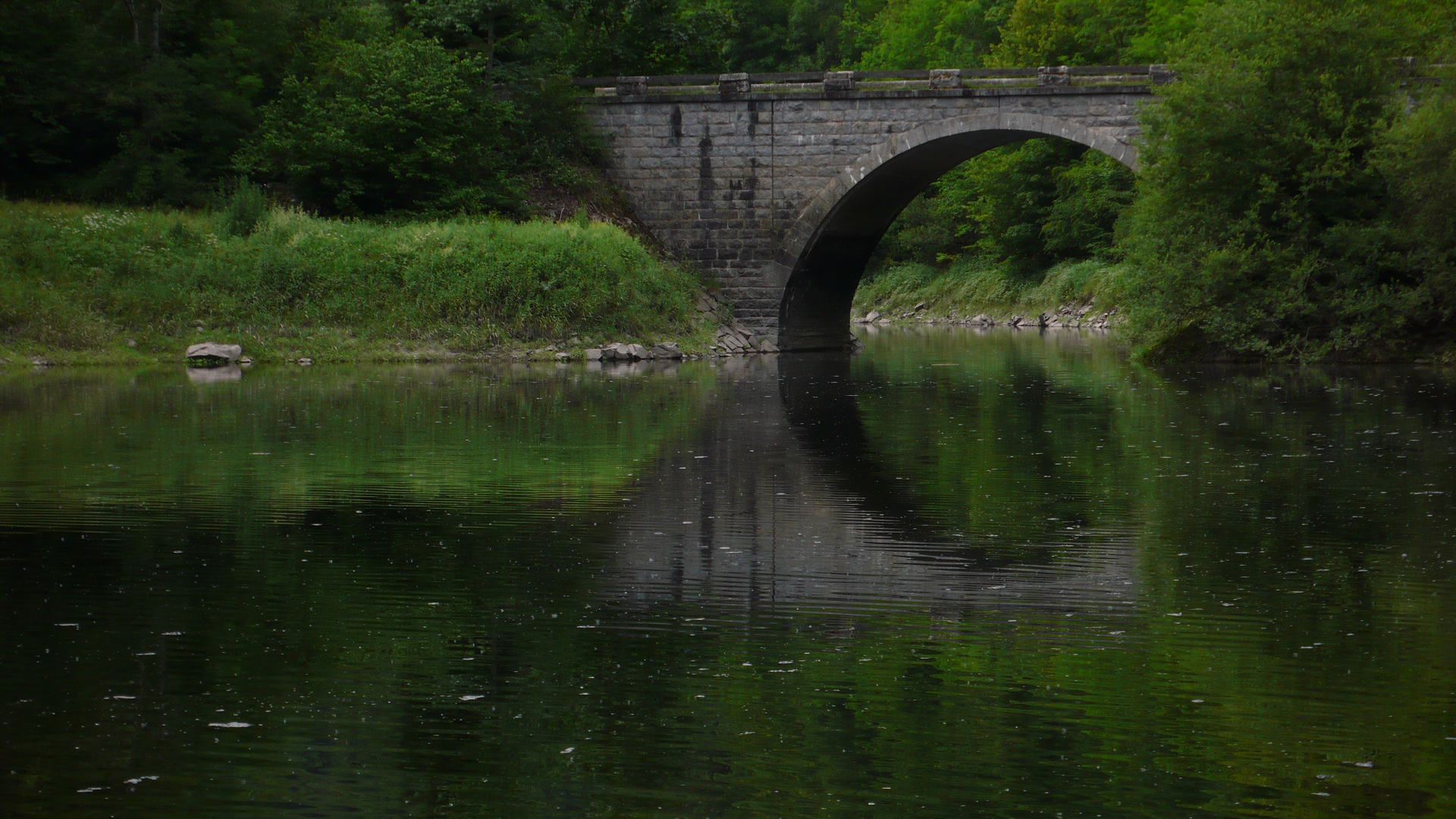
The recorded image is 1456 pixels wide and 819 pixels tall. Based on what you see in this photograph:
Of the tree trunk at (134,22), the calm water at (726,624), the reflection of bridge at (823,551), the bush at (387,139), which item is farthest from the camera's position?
the tree trunk at (134,22)

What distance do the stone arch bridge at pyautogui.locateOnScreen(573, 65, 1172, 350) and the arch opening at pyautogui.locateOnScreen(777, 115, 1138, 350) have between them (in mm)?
43

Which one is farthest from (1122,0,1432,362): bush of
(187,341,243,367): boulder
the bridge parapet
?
(187,341,243,367): boulder

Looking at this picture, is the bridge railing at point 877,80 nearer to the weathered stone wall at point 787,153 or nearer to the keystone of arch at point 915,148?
the weathered stone wall at point 787,153

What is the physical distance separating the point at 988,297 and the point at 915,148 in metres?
24.1

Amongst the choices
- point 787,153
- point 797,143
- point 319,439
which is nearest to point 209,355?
point 319,439

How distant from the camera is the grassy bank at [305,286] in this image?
25.9 m

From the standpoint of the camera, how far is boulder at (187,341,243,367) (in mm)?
25484

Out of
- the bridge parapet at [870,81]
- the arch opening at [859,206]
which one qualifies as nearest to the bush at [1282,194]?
the bridge parapet at [870,81]

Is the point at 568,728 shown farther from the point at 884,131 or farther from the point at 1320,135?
the point at 884,131

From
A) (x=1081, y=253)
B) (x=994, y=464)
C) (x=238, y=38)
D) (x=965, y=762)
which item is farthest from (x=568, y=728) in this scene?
(x=1081, y=253)

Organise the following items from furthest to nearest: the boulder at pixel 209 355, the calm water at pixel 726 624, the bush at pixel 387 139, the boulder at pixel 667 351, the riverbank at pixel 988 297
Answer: the riverbank at pixel 988 297 < the bush at pixel 387 139 < the boulder at pixel 667 351 < the boulder at pixel 209 355 < the calm water at pixel 726 624

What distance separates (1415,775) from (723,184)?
28.7 metres

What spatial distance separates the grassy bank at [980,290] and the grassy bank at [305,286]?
59.0ft

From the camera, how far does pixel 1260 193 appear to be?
25.0 metres
